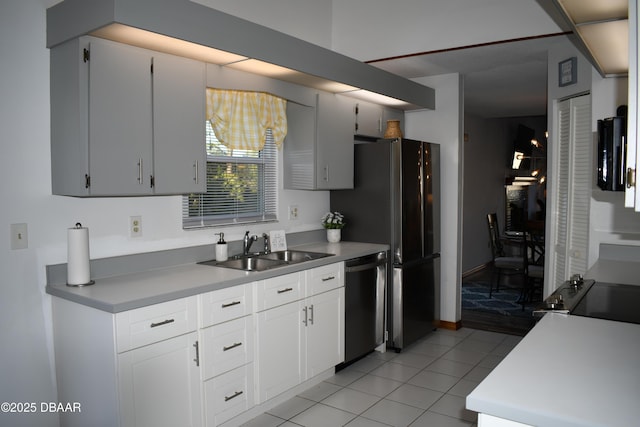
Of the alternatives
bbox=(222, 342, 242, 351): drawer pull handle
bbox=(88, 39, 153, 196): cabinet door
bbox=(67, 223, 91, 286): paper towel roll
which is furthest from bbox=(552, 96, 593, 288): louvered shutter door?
bbox=(67, 223, 91, 286): paper towel roll

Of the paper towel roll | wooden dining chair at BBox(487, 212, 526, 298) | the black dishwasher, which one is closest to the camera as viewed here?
the paper towel roll

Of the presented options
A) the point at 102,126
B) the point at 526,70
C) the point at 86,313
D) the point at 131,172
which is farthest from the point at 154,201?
the point at 526,70

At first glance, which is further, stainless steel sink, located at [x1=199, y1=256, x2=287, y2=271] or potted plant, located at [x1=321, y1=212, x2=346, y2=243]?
potted plant, located at [x1=321, y1=212, x2=346, y2=243]

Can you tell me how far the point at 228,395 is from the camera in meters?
2.84

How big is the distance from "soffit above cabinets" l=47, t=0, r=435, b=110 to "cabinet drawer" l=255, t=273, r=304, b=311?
1367 mm

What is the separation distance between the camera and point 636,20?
117 centimetres

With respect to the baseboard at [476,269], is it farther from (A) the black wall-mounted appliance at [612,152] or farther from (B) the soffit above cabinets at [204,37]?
(A) the black wall-mounted appliance at [612,152]

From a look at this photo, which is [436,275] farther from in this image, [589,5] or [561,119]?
[589,5]

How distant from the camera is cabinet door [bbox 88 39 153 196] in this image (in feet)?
8.13

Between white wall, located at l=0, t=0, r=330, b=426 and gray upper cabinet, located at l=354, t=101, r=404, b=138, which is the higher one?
gray upper cabinet, located at l=354, t=101, r=404, b=138

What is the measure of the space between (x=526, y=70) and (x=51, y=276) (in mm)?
4628

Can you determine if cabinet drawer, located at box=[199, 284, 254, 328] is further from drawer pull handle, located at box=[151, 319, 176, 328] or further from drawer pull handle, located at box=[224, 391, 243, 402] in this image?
drawer pull handle, located at box=[224, 391, 243, 402]

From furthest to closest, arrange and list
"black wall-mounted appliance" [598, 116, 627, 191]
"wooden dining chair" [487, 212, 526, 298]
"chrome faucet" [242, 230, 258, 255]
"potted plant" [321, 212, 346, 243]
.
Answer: "wooden dining chair" [487, 212, 526, 298]
"potted plant" [321, 212, 346, 243]
"chrome faucet" [242, 230, 258, 255]
"black wall-mounted appliance" [598, 116, 627, 191]

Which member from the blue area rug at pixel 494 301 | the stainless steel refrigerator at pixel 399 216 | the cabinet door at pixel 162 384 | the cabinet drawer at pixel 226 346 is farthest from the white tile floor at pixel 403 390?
the blue area rug at pixel 494 301
